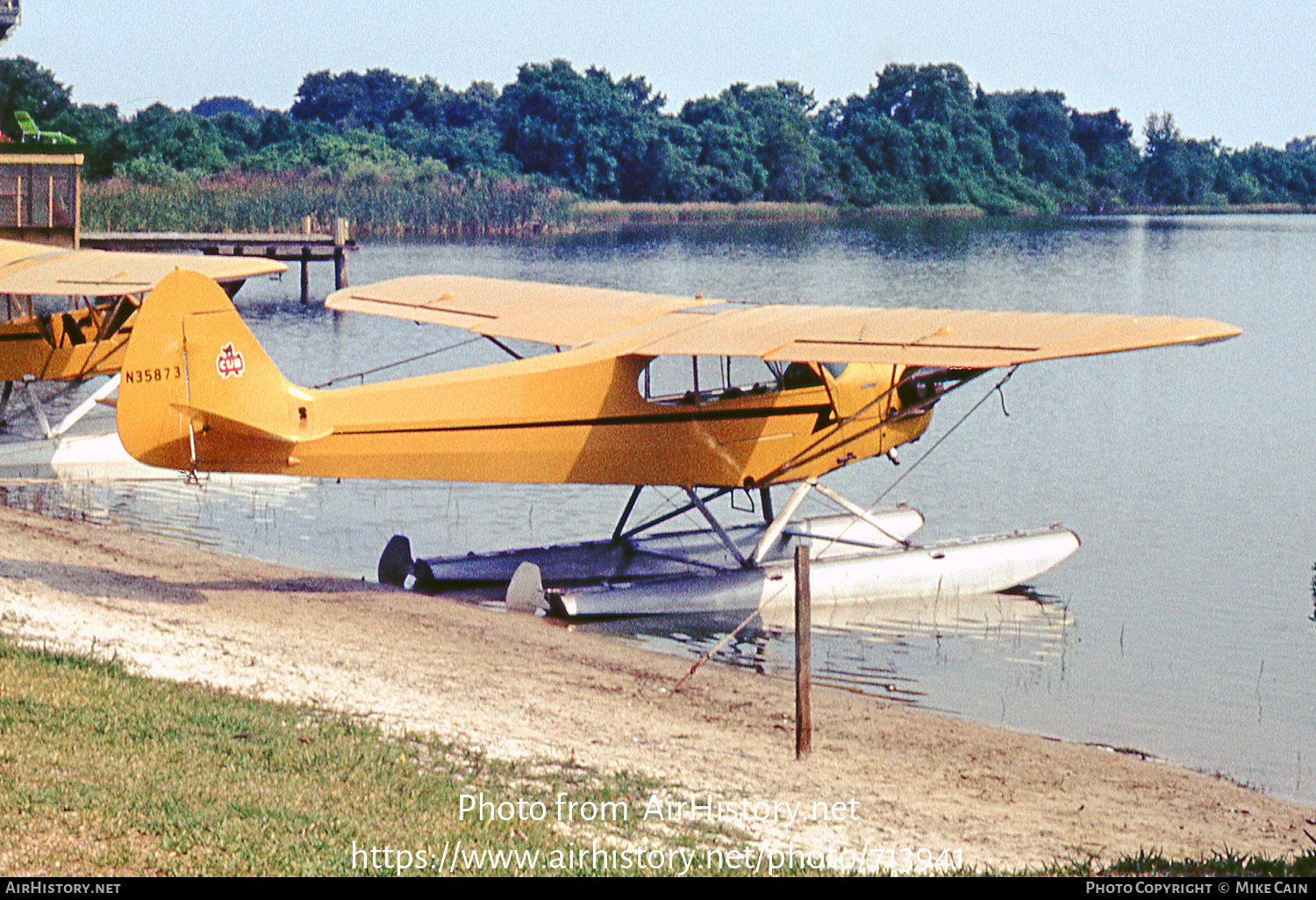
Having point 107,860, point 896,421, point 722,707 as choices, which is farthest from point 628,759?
point 896,421

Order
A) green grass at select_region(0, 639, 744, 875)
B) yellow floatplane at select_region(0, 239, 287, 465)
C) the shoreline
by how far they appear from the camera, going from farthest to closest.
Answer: yellow floatplane at select_region(0, 239, 287, 465)
the shoreline
green grass at select_region(0, 639, 744, 875)

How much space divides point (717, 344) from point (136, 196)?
3569 centimetres

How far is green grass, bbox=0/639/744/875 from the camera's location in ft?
17.1

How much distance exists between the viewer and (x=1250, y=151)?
12412 centimetres

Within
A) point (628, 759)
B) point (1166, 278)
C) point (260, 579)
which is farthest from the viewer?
point (1166, 278)

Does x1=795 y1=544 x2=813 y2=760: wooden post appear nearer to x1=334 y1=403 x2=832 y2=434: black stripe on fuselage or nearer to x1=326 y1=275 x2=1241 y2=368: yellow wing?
x1=326 y1=275 x2=1241 y2=368: yellow wing

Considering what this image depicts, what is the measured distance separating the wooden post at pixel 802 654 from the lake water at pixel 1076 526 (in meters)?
1.02

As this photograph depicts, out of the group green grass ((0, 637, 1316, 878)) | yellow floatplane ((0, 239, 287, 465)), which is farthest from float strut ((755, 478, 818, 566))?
yellow floatplane ((0, 239, 287, 465))

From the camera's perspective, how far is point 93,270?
16.3 m

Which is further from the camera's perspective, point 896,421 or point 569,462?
point 896,421

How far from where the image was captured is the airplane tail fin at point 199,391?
975 centimetres

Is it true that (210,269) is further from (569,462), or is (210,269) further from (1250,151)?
(1250,151)

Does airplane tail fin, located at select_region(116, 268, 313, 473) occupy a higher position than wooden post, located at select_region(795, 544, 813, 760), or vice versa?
airplane tail fin, located at select_region(116, 268, 313, 473)

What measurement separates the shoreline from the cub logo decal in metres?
1.66
